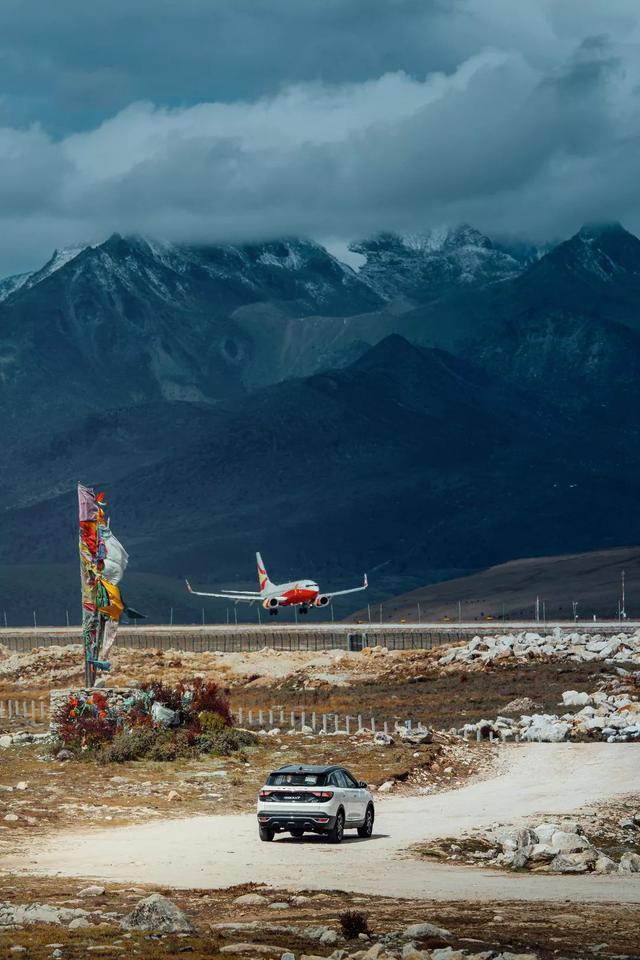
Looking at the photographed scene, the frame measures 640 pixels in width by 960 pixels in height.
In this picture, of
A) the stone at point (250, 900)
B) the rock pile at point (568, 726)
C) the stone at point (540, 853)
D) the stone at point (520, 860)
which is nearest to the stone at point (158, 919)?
the stone at point (250, 900)

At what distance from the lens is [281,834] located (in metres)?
35.2

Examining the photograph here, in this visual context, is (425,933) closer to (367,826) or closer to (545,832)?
(545,832)

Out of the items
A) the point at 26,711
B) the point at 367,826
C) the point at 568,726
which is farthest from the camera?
the point at 26,711


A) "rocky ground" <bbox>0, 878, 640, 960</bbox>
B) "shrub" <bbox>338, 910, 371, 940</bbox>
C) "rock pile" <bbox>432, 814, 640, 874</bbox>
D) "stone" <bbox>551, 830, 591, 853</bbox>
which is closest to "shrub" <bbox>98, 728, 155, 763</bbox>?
"rock pile" <bbox>432, 814, 640, 874</bbox>

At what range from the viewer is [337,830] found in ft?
108

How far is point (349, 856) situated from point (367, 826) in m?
2.94

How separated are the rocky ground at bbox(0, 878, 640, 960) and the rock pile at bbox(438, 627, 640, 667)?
65836 mm

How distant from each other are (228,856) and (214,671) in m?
70.1

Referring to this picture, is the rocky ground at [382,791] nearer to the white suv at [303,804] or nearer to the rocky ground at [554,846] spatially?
the rocky ground at [554,846]

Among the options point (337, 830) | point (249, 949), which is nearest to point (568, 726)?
point (337, 830)

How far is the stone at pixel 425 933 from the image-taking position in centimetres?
2234

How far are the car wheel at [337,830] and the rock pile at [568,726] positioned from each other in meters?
23.1

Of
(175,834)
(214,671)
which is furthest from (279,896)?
(214,671)

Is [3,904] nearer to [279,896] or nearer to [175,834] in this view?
[279,896]
